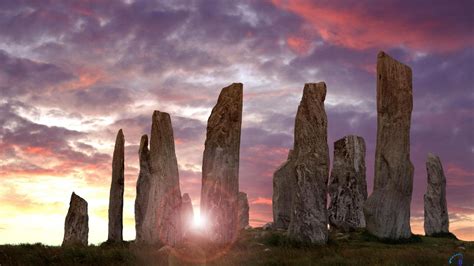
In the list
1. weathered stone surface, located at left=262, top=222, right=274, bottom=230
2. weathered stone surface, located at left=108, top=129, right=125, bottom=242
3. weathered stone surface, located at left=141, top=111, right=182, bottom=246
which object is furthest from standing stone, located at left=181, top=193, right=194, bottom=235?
weathered stone surface, located at left=262, top=222, right=274, bottom=230

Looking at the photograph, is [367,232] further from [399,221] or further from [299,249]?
[299,249]

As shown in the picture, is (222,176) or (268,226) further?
(268,226)

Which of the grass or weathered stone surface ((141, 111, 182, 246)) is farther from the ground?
weathered stone surface ((141, 111, 182, 246))

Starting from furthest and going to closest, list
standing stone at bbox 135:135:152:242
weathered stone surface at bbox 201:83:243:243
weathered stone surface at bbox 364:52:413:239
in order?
standing stone at bbox 135:135:152:242, weathered stone surface at bbox 364:52:413:239, weathered stone surface at bbox 201:83:243:243

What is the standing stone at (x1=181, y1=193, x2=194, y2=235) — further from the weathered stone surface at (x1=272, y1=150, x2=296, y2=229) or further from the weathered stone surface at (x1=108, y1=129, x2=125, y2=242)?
the weathered stone surface at (x1=272, y1=150, x2=296, y2=229)

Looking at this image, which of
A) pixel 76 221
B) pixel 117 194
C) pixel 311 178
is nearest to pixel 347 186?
pixel 311 178

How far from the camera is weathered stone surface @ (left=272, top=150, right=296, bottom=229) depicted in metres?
32.2

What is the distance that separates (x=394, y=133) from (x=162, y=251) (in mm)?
12082

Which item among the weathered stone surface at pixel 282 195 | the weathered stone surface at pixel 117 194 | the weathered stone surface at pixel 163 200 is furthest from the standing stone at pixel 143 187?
the weathered stone surface at pixel 282 195

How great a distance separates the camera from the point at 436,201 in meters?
35.4

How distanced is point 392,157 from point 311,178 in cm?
439

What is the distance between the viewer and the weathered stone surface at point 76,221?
2856cm

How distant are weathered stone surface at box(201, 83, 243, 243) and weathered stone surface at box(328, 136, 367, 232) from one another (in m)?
7.96

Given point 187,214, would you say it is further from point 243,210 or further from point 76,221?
point 243,210
